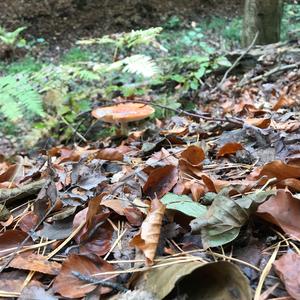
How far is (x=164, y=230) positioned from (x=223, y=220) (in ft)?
0.52

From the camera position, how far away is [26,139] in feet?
13.5

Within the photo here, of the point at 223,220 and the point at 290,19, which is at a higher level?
the point at 223,220

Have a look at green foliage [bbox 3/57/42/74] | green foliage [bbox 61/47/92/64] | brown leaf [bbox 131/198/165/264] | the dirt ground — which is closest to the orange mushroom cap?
brown leaf [bbox 131/198/165/264]

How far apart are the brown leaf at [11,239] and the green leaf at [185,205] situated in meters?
0.41

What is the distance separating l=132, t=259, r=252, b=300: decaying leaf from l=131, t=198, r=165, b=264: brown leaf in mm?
84

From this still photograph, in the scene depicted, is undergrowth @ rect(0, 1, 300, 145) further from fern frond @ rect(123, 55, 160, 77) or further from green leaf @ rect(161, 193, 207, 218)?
green leaf @ rect(161, 193, 207, 218)

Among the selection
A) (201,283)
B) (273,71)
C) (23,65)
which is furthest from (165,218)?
(23,65)

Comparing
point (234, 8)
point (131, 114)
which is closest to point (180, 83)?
point (131, 114)

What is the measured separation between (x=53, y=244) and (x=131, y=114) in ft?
6.35

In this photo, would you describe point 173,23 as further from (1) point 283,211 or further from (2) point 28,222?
(1) point 283,211

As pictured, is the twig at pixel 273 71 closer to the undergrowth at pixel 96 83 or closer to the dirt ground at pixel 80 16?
the undergrowth at pixel 96 83

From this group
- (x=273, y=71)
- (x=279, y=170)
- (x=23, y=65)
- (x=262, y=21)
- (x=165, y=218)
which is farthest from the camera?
(x=23, y=65)

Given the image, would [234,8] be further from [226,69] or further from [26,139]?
[26,139]

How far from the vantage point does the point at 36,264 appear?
1.02 metres
